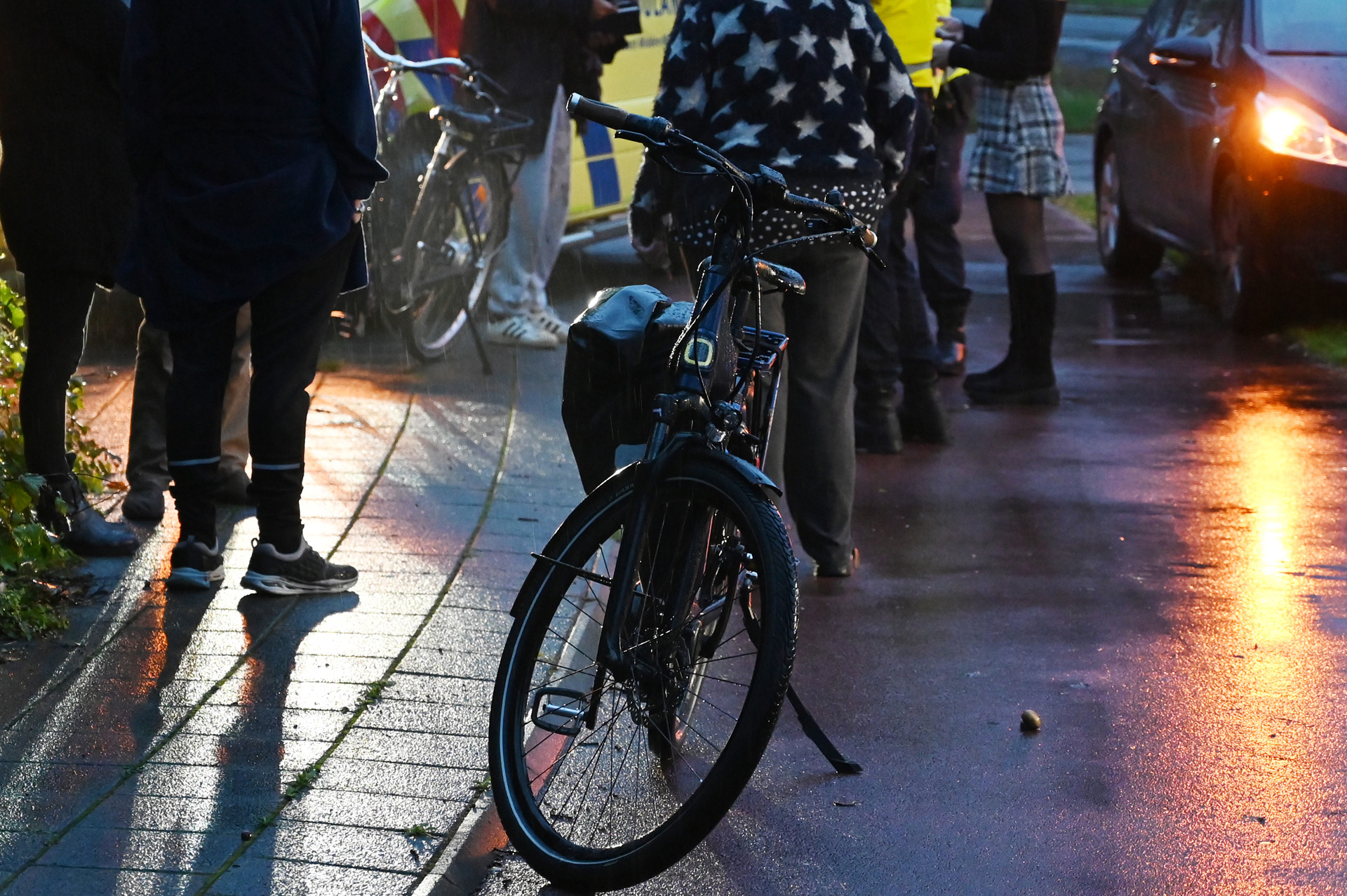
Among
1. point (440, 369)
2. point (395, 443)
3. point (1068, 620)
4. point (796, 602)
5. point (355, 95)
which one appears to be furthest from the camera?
point (440, 369)

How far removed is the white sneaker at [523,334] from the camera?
890cm

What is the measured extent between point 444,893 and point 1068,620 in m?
2.53

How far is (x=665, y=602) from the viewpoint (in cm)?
371

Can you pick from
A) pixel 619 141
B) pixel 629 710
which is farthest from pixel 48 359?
pixel 619 141

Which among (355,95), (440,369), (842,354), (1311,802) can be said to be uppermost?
(355,95)

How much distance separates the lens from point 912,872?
3.70 m

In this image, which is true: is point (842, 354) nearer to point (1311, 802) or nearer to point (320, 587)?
point (320, 587)

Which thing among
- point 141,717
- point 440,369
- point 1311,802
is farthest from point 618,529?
point 440,369

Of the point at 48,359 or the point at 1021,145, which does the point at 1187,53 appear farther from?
the point at 48,359

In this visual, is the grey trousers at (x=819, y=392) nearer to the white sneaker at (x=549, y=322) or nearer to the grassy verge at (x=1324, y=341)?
the white sneaker at (x=549, y=322)

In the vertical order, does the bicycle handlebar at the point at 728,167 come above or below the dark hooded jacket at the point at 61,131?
above

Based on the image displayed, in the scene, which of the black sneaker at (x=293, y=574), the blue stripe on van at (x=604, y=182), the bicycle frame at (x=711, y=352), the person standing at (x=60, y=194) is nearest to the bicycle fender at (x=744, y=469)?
the bicycle frame at (x=711, y=352)

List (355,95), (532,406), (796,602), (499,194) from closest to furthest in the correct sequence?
(796,602)
(355,95)
(532,406)
(499,194)

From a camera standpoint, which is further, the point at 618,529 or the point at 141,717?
the point at 141,717
